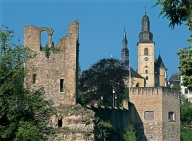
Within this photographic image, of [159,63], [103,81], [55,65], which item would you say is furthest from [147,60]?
[55,65]

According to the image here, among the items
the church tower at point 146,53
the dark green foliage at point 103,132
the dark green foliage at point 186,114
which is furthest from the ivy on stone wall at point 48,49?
the church tower at point 146,53

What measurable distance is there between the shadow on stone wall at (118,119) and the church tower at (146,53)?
67.5m

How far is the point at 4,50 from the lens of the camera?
30.6 metres

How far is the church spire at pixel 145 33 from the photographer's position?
130m

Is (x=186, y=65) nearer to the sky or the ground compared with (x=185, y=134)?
nearer to the sky

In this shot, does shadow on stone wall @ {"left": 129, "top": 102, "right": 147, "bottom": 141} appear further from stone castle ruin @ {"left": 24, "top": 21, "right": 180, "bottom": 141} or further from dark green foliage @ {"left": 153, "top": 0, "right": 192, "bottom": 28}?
dark green foliage @ {"left": 153, "top": 0, "right": 192, "bottom": 28}

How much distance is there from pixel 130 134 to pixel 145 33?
7506cm

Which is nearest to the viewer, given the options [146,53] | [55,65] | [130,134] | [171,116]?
[55,65]

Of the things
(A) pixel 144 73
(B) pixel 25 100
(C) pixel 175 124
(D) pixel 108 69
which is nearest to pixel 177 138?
(C) pixel 175 124

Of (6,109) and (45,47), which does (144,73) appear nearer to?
(45,47)

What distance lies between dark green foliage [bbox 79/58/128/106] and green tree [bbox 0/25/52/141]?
149ft

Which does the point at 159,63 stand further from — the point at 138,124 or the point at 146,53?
the point at 138,124

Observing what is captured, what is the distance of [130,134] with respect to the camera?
56.5 metres

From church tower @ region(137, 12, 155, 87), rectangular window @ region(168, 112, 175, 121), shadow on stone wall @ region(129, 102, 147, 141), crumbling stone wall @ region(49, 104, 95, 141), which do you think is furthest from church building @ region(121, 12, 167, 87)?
crumbling stone wall @ region(49, 104, 95, 141)
